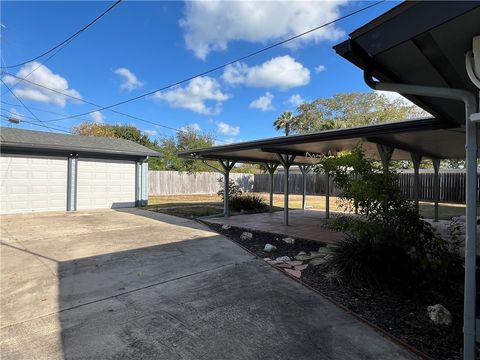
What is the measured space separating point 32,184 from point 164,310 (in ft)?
35.2

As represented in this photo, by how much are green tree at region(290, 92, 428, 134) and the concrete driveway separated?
1973cm

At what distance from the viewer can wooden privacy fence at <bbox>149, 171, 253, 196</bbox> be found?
882 inches

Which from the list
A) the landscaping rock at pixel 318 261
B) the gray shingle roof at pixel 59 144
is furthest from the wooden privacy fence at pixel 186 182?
the landscaping rock at pixel 318 261

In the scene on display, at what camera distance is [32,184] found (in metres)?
11.3

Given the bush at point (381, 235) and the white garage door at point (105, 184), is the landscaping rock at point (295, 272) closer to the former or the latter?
the bush at point (381, 235)

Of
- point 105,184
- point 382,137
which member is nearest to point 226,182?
point 105,184

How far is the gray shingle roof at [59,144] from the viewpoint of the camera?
10.8m

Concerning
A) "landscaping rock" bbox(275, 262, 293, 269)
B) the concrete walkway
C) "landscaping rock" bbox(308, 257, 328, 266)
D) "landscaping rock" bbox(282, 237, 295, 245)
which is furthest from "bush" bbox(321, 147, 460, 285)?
the concrete walkway

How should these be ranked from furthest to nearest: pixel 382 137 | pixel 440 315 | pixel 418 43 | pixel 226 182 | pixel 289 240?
pixel 226 182, pixel 289 240, pixel 382 137, pixel 440 315, pixel 418 43

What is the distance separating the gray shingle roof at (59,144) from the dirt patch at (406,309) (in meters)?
10.7

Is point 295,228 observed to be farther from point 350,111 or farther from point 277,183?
point 350,111

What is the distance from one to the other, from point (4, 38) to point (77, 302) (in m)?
11.0

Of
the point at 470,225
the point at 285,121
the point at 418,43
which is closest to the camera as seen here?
the point at 418,43

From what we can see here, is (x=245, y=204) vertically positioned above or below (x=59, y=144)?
below
